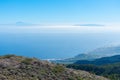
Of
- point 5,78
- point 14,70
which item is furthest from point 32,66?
point 5,78

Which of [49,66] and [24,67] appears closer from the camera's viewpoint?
[24,67]

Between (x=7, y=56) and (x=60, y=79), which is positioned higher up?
(x=7, y=56)

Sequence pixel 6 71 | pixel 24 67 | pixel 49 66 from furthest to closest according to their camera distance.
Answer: pixel 49 66
pixel 24 67
pixel 6 71

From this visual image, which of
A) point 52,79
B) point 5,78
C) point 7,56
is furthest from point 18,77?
point 7,56

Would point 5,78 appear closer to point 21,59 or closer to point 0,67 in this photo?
point 0,67

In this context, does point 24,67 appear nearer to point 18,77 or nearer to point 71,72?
point 18,77

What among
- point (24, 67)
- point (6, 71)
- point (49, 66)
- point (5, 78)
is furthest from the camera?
point (49, 66)
